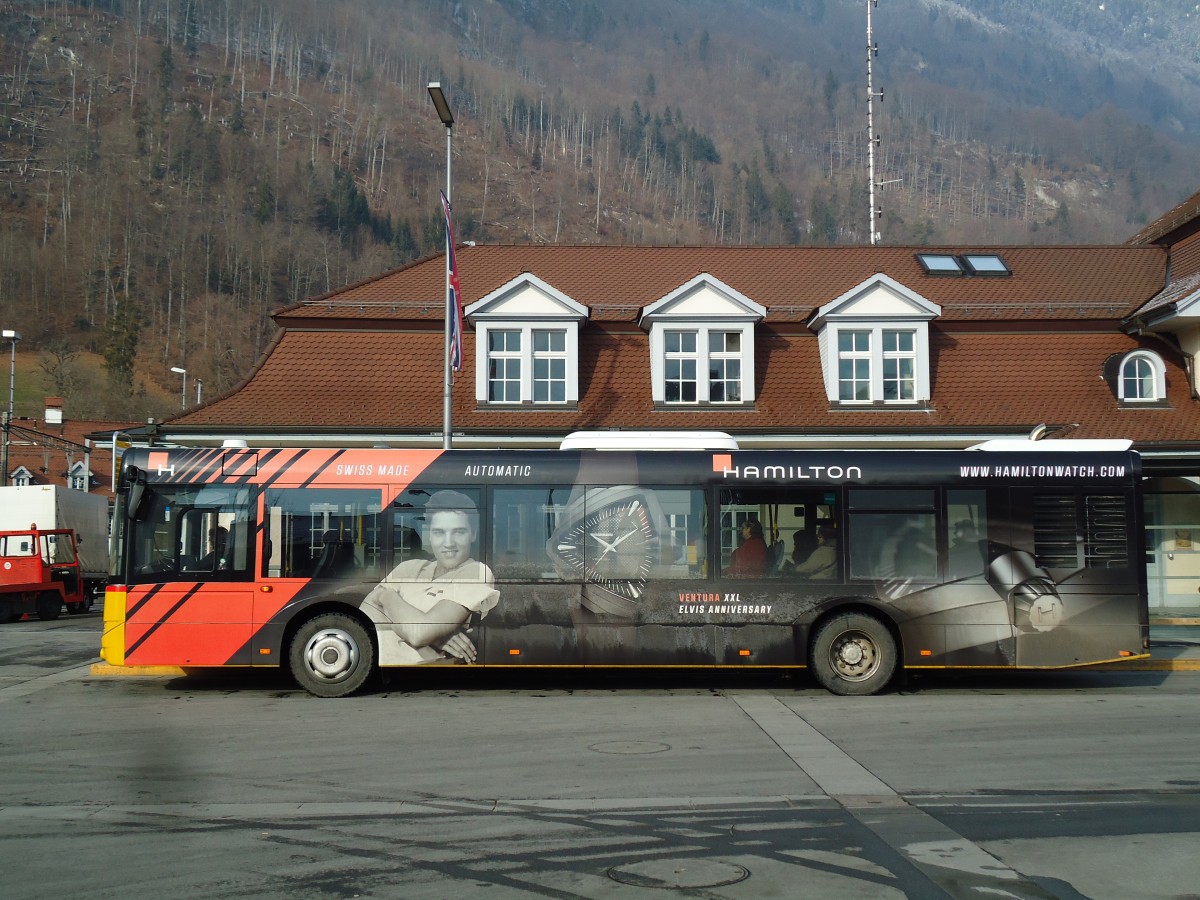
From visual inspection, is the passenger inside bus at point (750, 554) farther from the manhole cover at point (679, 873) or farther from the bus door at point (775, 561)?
the manhole cover at point (679, 873)

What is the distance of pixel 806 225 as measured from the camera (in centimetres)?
15612

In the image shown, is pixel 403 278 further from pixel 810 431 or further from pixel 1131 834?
pixel 1131 834

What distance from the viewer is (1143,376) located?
25891 millimetres

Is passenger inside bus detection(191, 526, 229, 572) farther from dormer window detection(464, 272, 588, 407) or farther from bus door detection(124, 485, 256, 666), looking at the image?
dormer window detection(464, 272, 588, 407)

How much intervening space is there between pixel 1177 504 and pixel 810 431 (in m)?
8.67

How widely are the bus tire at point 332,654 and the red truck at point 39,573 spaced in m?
20.0

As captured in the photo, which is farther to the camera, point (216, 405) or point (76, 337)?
point (76, 337)

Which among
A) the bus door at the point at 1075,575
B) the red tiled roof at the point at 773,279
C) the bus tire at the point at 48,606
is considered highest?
the red tiled roof at the point at 773,279

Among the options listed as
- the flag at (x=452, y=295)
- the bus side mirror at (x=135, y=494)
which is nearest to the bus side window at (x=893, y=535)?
the flag at (x=452, y=295)

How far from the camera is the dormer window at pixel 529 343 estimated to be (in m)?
25.3

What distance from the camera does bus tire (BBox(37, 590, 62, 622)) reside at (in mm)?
30578

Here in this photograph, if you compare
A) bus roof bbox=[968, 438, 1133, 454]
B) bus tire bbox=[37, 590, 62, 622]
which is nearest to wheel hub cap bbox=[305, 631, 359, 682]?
bus roof bbox=[968, 438, 1133, 454]

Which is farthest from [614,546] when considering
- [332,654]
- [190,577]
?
[190,577]

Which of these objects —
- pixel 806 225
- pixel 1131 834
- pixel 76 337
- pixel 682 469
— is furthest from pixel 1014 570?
pixel 806 225
